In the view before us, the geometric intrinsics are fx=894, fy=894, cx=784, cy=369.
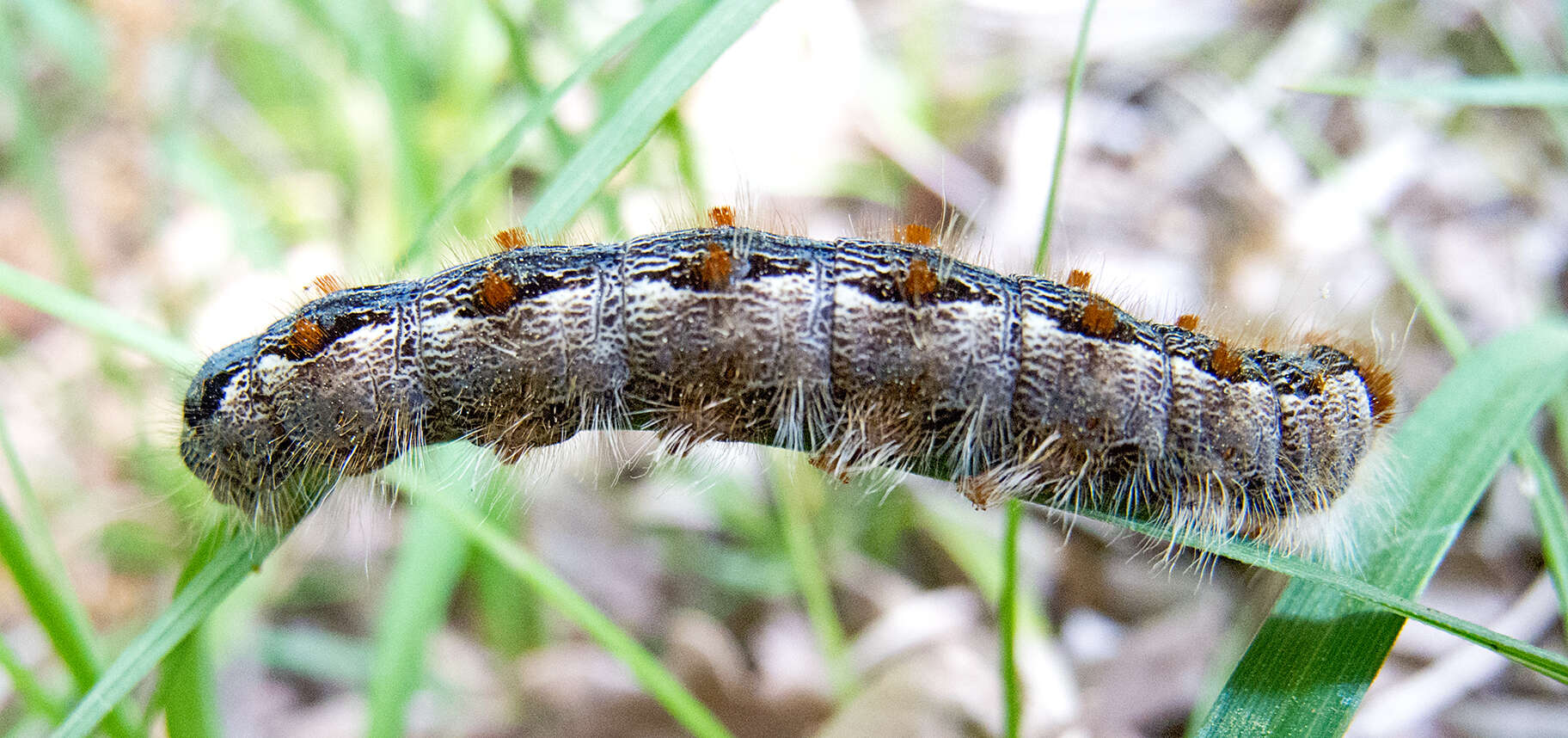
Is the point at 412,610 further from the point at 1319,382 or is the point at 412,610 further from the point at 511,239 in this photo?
the point at 1319,382

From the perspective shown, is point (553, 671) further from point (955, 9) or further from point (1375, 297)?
point (955, 9)

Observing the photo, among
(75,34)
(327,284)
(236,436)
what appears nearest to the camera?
(236,436)

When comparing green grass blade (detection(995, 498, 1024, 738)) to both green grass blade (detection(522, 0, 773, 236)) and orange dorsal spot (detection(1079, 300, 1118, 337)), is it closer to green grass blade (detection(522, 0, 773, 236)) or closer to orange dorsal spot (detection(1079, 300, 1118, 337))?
orange dorsal spot (detection(1079, 300, 1118, 337))

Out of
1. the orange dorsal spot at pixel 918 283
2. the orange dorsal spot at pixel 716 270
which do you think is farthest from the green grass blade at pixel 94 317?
the orange dorsal spot at pixel 918 283

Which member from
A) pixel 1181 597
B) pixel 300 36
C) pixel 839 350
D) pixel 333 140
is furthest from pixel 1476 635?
pixel 300 36

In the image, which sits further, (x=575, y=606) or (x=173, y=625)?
(x=575, y=606)

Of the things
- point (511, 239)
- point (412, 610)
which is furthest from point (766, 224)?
point (412, 610)
